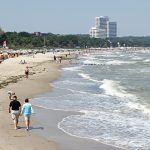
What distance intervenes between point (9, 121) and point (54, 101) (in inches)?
307

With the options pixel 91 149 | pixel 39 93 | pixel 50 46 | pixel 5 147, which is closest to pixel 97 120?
pixel 91 149

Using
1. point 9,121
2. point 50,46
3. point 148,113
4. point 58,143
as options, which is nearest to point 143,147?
point 58,143

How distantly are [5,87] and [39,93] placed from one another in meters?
2.33

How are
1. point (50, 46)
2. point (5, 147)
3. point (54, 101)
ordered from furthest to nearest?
1. point (50, 46)
2. point (54, 101)
3. point (5, 147)

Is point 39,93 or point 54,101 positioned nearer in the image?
point 54,101

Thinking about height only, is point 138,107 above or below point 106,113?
below

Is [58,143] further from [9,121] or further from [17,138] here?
[9,121]

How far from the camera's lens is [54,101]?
25.4m

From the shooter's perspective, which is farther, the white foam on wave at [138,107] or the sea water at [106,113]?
the white foam on wave at [138,107]

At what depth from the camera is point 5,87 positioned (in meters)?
29.8

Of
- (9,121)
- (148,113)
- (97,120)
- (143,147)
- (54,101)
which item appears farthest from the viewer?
(54,101)

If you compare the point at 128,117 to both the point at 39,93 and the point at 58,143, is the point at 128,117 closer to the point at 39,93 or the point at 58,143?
the point at 58,143

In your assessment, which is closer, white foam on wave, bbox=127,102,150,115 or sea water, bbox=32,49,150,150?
sea water, bbox=32,49,150,150

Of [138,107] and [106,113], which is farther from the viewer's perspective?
[138,107]
